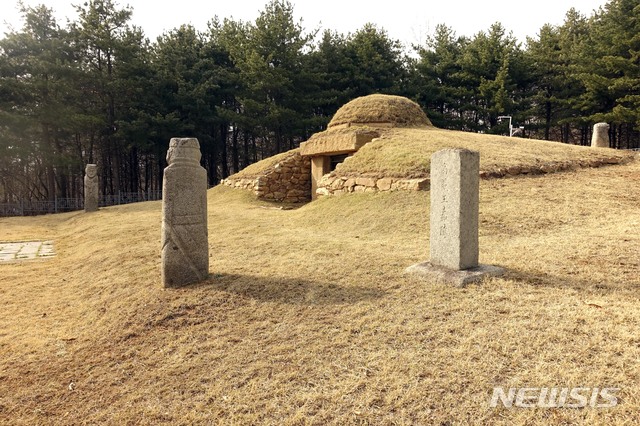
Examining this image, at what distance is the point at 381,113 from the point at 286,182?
4.43 metres

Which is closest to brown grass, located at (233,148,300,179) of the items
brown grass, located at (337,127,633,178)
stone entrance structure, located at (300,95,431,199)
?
stone entrance structure, located at (300,95,431,199)

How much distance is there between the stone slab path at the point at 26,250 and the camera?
7.92 meters

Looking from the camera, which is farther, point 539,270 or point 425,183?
point 425,183

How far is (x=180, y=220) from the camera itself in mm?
4789

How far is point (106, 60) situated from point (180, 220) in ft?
85.5

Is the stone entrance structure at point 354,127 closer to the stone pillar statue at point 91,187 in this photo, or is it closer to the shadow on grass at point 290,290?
the stone pillar statue at point 91,187

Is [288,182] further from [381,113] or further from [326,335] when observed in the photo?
[326,335]

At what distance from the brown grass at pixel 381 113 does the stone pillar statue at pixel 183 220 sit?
1076 cm

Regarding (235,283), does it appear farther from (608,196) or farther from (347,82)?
(347,82)

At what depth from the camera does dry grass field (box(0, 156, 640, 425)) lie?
2.52 metres

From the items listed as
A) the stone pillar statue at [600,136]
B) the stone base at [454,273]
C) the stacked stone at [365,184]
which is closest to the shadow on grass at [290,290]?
the stone base at [454,273]

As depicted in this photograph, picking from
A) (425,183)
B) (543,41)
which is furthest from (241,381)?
(543,41)

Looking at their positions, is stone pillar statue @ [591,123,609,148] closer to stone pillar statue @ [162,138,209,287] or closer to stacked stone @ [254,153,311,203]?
stacked stone @ [254,153,311,203]

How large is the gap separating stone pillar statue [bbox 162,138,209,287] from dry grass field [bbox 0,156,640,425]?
0.24 meters
